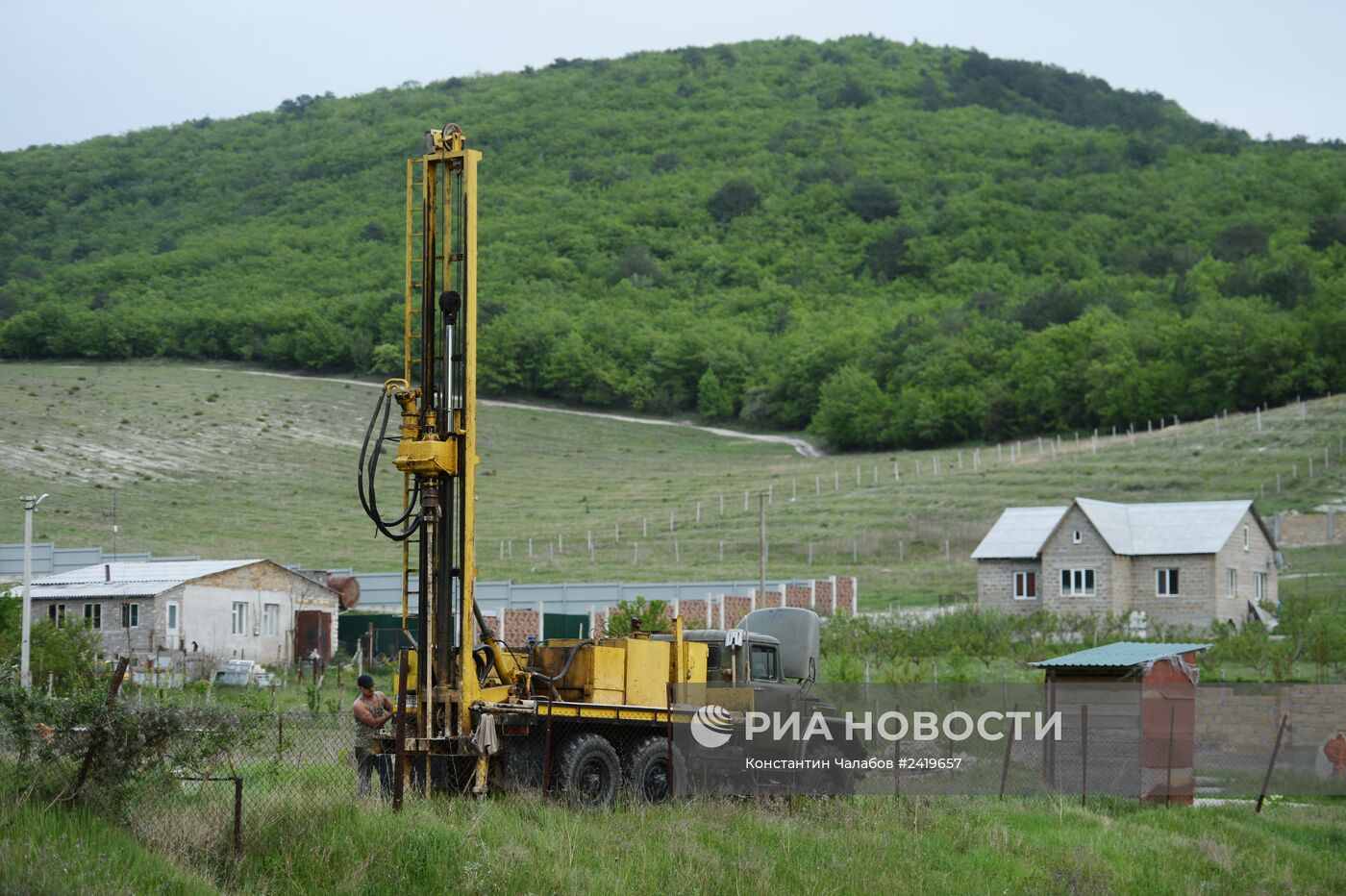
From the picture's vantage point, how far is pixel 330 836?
46.3ft

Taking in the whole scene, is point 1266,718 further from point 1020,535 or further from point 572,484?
point 572,484

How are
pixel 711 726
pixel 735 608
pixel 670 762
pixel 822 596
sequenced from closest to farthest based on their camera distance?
pixel 670 762 → pixel 711 726 → pixel 735 608 → pixel 822 596

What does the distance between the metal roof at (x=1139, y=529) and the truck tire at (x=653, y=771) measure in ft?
143

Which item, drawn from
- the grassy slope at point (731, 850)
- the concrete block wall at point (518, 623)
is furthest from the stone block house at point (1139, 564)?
the grassy slope at point (731, 850)

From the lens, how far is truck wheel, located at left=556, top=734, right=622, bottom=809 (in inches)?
700

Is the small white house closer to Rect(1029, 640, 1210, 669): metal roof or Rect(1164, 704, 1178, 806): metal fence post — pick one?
Rect(1029, 640, 1210, 669): metal roof

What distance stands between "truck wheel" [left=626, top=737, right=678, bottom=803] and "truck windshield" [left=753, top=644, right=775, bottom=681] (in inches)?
106

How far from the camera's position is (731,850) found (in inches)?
646

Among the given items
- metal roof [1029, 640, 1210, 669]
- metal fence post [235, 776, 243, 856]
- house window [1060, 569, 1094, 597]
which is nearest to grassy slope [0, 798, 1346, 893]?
metal fence post [235, 776, 243, 856]

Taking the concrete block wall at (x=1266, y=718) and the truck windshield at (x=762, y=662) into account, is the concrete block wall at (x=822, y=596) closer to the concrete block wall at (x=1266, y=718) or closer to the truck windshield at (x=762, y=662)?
the concrete block wall at (x=1266, y=718)

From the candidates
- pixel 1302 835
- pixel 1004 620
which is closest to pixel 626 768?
pixel 1302 835

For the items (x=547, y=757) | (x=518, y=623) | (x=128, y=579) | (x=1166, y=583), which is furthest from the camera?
(x=1166, y=583)

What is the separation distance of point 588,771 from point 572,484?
8063 centimetres

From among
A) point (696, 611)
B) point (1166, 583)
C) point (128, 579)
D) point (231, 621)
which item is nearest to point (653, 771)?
point (231, 621)
